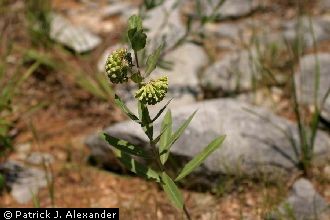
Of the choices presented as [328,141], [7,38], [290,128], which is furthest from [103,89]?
[328,141]

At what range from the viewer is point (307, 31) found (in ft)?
10.4

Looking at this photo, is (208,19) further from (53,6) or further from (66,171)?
(53,6)

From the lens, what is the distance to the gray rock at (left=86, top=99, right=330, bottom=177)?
2.33 metres

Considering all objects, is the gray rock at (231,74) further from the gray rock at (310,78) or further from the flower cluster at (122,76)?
the flower cluster at (122,76)

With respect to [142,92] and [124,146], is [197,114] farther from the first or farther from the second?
[142,92]

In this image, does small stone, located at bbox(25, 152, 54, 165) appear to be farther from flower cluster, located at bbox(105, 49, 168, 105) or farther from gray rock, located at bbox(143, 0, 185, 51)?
flower cluster, located at bbox(105, 49, 168, 105)

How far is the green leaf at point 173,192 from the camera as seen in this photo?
1.69 m

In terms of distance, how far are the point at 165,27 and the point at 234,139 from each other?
1.28 meters

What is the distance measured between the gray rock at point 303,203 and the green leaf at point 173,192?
517 mm

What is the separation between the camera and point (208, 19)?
8.97 ft

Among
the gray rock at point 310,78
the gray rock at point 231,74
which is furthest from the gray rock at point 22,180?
the gray rock at point 310,78

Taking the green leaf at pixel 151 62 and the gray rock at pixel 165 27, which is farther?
the gray rock at pixel 165 27

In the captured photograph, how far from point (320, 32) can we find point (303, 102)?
0.67 m

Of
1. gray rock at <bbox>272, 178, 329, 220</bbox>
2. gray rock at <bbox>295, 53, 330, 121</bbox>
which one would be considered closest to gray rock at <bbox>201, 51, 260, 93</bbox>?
gray rock at <bbox>295, 53, 330, 121</bbox>
